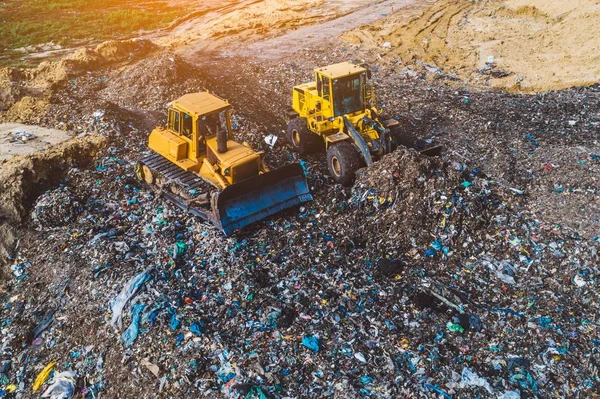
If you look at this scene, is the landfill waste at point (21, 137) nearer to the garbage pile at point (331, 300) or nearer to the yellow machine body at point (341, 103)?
the garbage pile at point (331, 300)

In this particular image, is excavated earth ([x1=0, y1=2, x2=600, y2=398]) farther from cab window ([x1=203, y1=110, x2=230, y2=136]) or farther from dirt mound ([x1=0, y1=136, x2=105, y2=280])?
cab window ([x1=203, y1=110, x2=230, y2=136])

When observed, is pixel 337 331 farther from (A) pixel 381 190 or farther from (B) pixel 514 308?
(A) pixel 381 190

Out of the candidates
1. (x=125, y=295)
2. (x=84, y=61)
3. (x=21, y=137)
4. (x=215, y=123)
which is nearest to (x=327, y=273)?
(x=125, y=295)

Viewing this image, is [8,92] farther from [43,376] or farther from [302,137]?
[43,376]

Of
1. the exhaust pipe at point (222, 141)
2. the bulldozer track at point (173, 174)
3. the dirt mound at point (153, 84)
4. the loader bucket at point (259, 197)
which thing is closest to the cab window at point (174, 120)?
the bulldozer track at point (173, 174)

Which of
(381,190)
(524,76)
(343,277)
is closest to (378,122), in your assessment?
(381,190)

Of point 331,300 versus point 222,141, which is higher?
point 222,141
